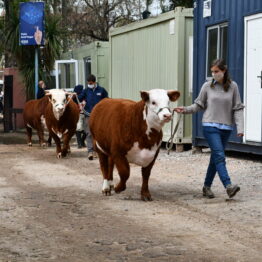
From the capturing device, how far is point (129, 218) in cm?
863

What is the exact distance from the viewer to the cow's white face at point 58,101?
1706cm

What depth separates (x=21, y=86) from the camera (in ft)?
103

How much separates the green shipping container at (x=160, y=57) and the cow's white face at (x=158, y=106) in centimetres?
740

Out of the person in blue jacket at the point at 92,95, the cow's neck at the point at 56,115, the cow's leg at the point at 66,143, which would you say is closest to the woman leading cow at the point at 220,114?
the person in blue jacket at the point at 92,95

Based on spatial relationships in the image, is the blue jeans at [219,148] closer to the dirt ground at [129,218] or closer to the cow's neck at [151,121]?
the dirt ground at [129,218]

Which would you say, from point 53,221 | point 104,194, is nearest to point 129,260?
point 53,221

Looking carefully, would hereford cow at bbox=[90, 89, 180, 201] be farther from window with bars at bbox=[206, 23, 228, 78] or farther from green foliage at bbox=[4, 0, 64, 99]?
green foliage at bbox=[4, 0, 64, 99]

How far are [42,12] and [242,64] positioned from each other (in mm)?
11697

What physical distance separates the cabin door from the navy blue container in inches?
6.0

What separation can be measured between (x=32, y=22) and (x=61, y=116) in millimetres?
8217

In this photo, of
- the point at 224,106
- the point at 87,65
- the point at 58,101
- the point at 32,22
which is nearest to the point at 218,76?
the point at 224,106

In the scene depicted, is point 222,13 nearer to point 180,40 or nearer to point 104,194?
point 180,40

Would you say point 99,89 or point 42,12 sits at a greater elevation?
point 42,12

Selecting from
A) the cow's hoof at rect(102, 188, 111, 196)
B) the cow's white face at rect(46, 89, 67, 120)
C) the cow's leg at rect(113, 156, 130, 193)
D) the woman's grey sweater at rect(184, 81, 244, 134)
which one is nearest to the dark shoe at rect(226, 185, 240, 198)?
the woman's grey sweater at rect(184, 81, 244, 134)
